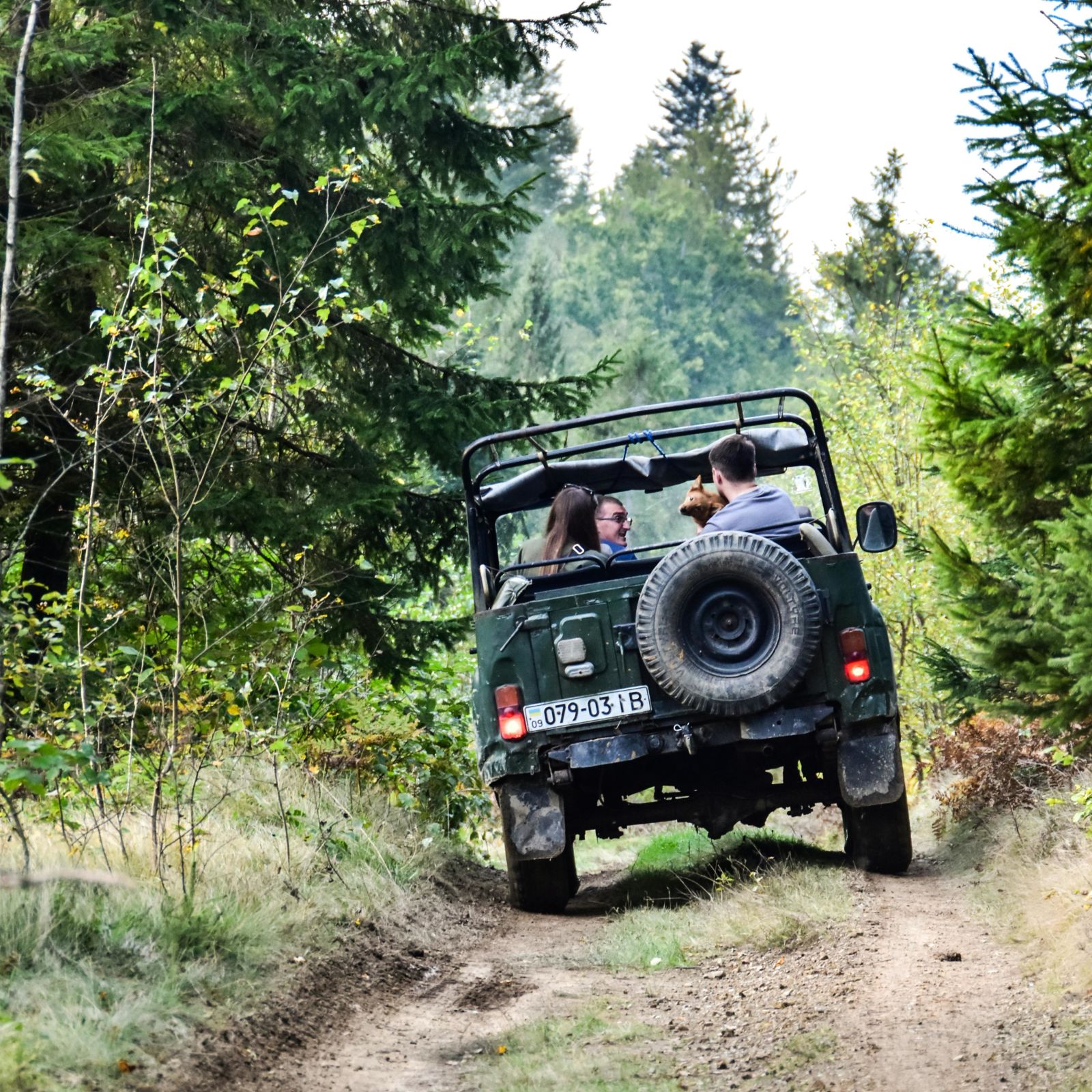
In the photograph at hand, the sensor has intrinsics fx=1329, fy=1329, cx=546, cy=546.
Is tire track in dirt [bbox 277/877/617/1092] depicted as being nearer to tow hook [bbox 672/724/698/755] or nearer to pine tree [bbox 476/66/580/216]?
tow hook [bbox 672/724/698/755]

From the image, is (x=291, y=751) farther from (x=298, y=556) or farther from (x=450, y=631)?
(x=450, y=631)

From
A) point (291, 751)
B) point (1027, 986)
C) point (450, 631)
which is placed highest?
point (450, 631)

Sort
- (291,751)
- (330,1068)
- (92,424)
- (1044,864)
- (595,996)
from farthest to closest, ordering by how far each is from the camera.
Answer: (92,424), (291,751), (1044,864), (595,996), (330,1068)

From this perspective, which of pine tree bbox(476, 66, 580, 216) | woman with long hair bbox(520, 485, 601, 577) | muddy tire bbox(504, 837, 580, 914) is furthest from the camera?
pine tree bbox(476, 66, 580, 216)

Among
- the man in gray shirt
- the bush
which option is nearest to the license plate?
the man in gray shirt

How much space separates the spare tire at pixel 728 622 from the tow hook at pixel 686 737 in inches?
9.5

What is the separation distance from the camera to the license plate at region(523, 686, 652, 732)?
6699mm

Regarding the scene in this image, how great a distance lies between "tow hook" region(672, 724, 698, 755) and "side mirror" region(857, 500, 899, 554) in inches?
53.0

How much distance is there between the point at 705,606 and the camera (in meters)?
6.38

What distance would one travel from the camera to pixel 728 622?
21.0ft

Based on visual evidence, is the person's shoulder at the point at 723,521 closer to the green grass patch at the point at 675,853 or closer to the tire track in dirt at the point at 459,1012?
the tire track in dirt at the point at 459,1012

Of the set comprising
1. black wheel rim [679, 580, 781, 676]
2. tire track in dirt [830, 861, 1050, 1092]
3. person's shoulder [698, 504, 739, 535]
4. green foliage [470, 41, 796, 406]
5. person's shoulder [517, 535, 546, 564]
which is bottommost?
tire track in dirt [830, 861, 1050, 1092]

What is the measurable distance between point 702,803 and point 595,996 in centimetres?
223

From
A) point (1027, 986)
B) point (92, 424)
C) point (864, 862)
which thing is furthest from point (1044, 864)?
point (92, 424)
